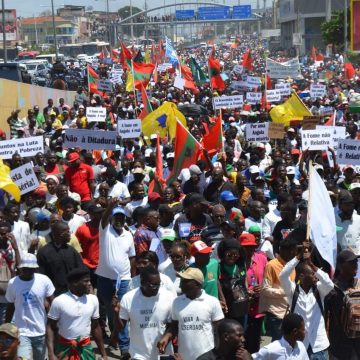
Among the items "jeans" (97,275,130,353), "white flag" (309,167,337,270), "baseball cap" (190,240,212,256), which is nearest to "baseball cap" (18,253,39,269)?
"baseball cap" (190,240,212,256)

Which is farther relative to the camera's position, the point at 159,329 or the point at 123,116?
the point at 123,116

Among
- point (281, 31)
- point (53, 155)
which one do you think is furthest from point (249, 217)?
point (281, 31)

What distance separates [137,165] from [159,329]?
612 centimetres

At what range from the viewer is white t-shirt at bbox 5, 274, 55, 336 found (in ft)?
25.8

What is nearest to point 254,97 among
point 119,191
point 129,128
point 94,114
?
point 94,114

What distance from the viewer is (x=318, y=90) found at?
2709cm

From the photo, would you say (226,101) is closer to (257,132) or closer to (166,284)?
(257,132)

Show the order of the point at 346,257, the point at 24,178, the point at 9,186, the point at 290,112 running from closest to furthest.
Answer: the point at 346,257 < the point at 9,186 < the point at 24,178 < the point at 290,112

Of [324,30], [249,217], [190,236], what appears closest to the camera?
[190,236]

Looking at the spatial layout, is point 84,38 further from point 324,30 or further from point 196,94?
point 196,94

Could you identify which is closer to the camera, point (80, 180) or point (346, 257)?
point (346, 257)

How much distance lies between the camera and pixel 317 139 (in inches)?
557

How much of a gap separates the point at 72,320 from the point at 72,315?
38mm

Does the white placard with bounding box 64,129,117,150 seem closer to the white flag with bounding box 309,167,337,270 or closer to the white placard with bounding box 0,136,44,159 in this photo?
the white placard with bounding box 0,136,44,159
